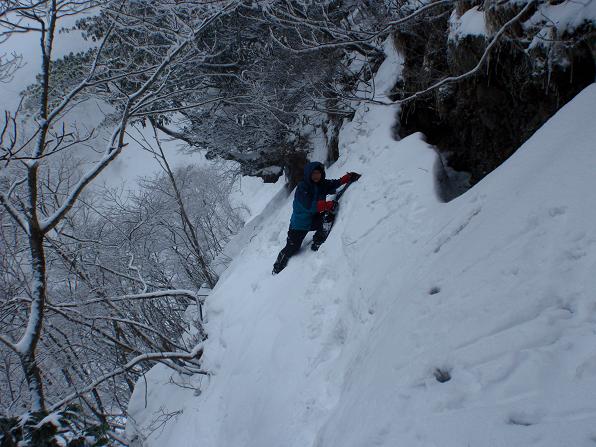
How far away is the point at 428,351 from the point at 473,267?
2.35ft

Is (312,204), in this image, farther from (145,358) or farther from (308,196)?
(145,358)

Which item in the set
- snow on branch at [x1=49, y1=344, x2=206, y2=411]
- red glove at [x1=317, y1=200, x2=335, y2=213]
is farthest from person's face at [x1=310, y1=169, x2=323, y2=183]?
snow on branch at [x1=49, y1=344, x2=206, y2=411]

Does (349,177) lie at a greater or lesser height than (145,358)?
greater

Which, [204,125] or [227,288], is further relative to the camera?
[204,125]

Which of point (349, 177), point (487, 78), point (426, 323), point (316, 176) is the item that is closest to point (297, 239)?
point (316, 176)

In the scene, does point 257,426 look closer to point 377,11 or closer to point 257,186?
point 377,11

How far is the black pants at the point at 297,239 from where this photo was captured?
5866mm

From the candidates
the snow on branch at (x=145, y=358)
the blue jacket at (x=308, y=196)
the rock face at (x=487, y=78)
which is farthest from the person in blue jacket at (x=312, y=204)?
the snow on branch at (x=145, y=358)

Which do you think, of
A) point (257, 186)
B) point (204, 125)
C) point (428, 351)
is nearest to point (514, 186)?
point (428, 351)

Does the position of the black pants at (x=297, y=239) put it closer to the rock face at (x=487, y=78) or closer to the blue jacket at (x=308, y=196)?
the blue jacket at (x=308, y=196)

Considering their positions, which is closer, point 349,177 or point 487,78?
point 487,78

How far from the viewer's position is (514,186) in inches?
Result: 123

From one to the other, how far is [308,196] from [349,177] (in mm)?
701

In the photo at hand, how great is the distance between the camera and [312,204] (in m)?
5.83
